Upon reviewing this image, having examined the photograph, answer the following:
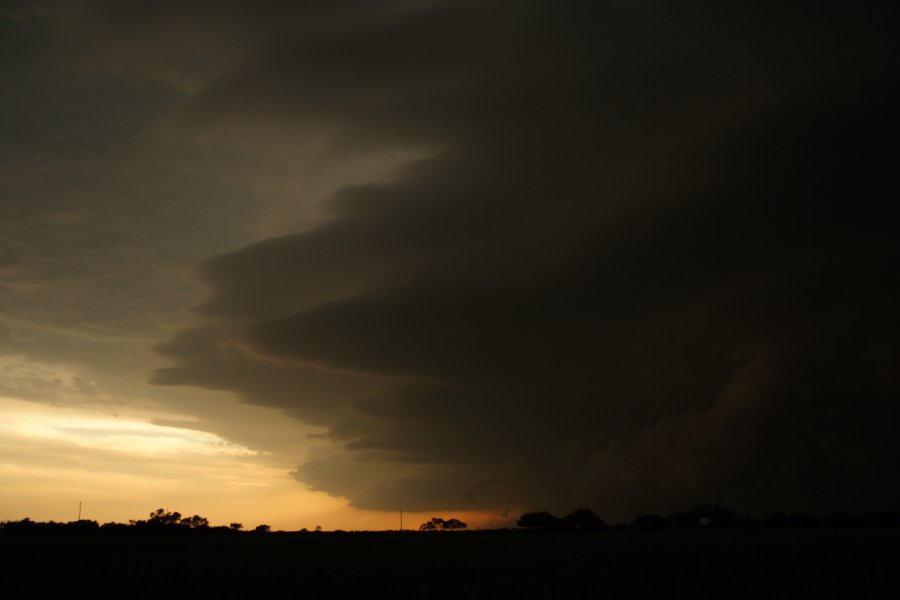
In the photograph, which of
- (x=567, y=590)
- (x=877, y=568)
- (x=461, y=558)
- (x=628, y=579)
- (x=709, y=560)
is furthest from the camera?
(x=461, y=558)

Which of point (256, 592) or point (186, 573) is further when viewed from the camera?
point (186, 573)

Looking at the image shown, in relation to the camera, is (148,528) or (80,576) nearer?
(80,576)

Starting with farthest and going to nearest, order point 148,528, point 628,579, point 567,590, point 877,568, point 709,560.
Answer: point 148,528
point 709,560
point 877,568
point 628,579
point 567,590

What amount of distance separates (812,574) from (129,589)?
45529 millimetres

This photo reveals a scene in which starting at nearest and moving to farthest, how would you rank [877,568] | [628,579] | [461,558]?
1. [628,579]
2. [877,568]
3. [461,558]

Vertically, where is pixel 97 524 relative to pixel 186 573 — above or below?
above

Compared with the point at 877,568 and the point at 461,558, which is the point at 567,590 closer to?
the point at 877,568

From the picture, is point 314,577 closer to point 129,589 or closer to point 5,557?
point 129,589

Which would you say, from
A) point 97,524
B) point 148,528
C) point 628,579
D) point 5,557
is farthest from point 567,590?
point 97,524

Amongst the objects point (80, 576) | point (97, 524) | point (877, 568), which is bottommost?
point (877, 568)

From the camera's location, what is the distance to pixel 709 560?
6750 cm

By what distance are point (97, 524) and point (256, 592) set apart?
16315 centimetres

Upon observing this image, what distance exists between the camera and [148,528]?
6895 inches

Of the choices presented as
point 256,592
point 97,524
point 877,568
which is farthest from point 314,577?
point 97,524
